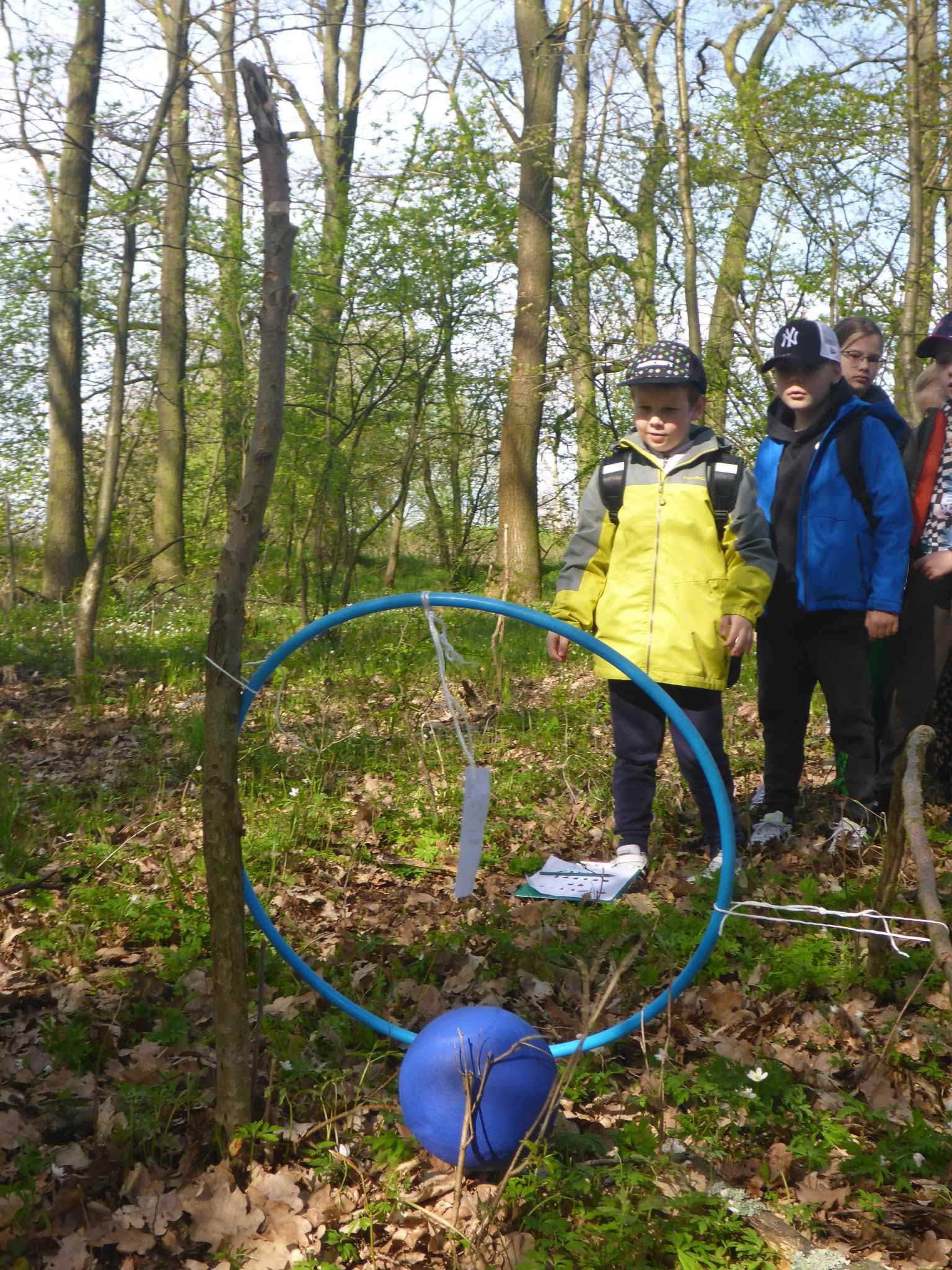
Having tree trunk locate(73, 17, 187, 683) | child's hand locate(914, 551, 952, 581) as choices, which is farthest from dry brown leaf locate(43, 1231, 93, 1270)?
tree trunk locate(73, 17, 187, 683)

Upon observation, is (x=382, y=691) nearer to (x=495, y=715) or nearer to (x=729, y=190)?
(x=495, y=715)

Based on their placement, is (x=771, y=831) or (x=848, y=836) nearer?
(x=848, y=836)

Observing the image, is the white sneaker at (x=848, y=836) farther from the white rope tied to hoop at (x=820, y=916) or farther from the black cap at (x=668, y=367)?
the black cap at (x=668, y=367)

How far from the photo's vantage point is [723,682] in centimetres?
411

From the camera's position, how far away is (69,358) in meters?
13.0

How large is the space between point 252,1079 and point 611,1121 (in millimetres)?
940

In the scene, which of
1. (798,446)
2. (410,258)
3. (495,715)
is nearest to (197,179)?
(410,258)

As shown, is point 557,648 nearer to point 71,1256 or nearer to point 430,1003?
point 430,1003

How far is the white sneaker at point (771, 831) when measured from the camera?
4621 mm

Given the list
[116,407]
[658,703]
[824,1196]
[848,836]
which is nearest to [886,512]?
[848,836]

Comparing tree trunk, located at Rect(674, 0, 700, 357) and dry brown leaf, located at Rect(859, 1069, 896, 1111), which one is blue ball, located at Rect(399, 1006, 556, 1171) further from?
tree trunk, located at Rect(674, 0, 700, 357)

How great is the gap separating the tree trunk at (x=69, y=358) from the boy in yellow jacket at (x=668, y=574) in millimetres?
9340

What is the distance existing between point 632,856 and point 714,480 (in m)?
1.54

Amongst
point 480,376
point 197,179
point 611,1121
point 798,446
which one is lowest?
point 611,1121
